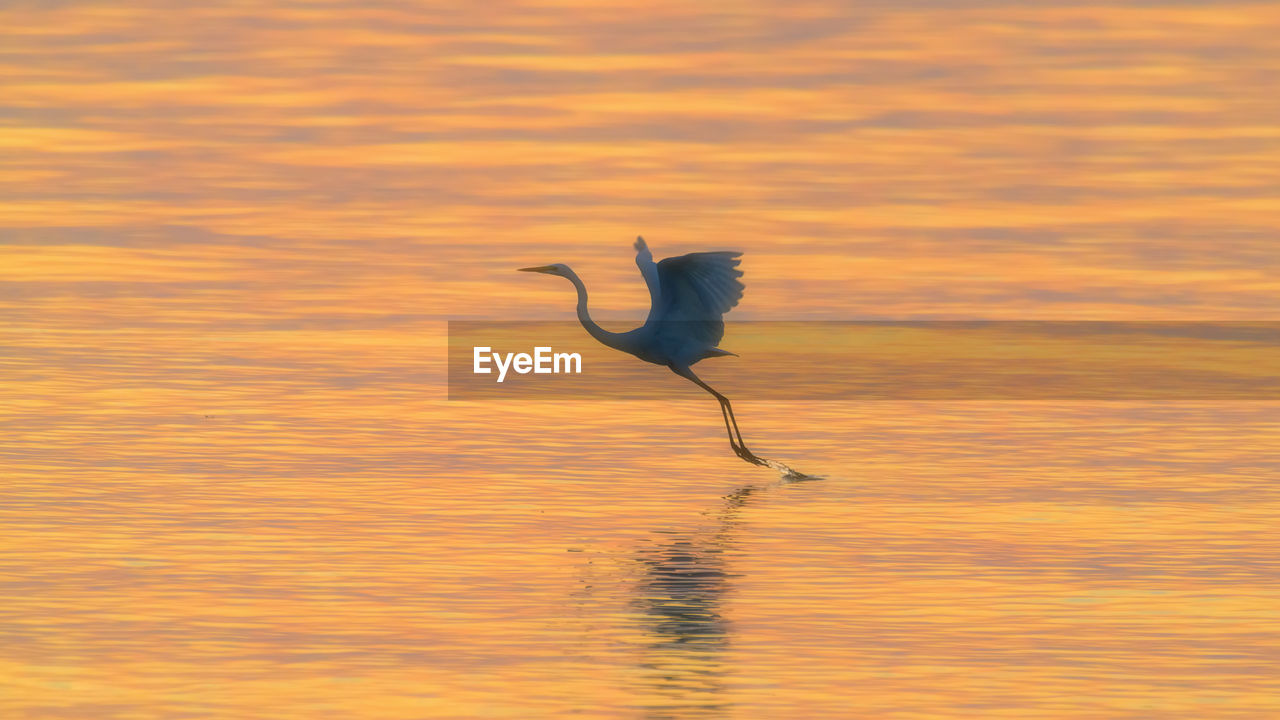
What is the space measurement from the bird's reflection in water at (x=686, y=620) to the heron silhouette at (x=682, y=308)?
2769 mm

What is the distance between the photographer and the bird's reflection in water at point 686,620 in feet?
45.2

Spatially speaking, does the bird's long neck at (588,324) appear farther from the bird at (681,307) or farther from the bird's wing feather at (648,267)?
the bird's wing feather at (648,267)

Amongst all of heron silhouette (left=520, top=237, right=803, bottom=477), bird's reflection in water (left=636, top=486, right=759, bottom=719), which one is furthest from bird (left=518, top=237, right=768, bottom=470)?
bird's reflection in water (left=636, top=486, right=759, bottom=719)

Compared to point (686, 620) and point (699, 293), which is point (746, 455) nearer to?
point (699, 293)

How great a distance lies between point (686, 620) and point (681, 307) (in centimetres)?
738

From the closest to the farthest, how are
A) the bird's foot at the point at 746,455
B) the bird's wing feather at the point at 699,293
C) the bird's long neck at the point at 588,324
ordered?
1. the bird's wing feather at the point at 699,293
2. the bird's long neck at the point at 588,324
3. the bird's foot at the point at 746,455

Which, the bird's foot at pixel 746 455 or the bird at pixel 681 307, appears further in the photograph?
the bird's foot at pixel 746 455

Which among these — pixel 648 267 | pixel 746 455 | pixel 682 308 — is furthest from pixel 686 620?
pixel 746 455

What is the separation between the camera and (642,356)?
76.6ft

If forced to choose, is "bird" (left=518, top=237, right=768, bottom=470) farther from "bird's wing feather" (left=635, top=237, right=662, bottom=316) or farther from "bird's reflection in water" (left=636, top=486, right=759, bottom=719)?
"bird's reflection in water" (left=636, top=486, right=759, bottom=719)

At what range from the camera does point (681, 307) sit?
75.0 feet

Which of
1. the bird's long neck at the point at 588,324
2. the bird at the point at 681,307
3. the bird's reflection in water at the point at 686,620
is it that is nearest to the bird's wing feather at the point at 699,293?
the bird at the point at 681,307

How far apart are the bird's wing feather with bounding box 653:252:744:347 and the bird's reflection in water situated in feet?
9.06

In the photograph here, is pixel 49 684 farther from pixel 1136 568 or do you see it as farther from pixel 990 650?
pixel 1136 568
